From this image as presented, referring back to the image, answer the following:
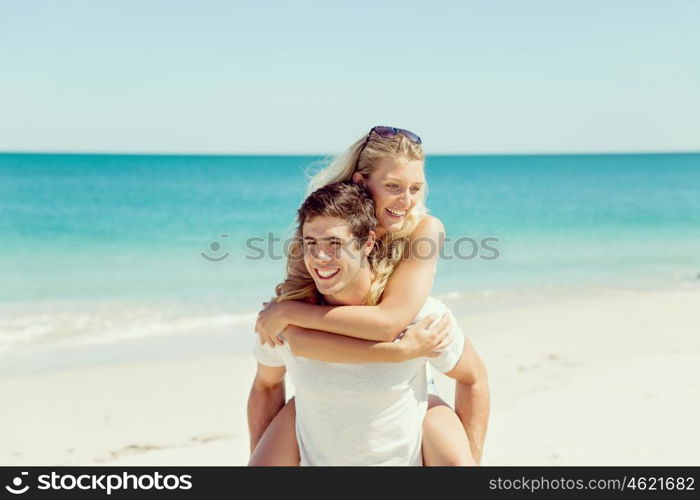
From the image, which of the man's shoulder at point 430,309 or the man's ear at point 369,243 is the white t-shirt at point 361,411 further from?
the man's ear at point 369,243

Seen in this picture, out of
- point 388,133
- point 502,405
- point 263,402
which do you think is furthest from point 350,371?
point 502,405

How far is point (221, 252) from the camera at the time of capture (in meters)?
20.5

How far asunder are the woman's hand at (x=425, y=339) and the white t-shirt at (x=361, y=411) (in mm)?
55

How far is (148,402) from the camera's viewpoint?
24.6 feet

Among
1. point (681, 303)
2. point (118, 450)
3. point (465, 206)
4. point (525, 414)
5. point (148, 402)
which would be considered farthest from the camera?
point (465, 206)

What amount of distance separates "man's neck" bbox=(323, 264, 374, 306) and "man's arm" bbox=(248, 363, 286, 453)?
0.43 metres

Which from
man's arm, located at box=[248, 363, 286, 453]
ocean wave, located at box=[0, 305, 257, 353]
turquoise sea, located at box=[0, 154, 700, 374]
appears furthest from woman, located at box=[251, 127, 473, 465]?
ocean wave, located at box=[0, 305, 257, 353]

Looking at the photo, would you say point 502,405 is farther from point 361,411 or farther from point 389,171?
point 361,411

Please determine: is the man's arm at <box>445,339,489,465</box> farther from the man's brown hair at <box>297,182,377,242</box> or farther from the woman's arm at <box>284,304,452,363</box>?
the man's brown hair at <box>297,182,377,242</box>

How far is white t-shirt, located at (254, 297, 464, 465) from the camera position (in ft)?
9.82
